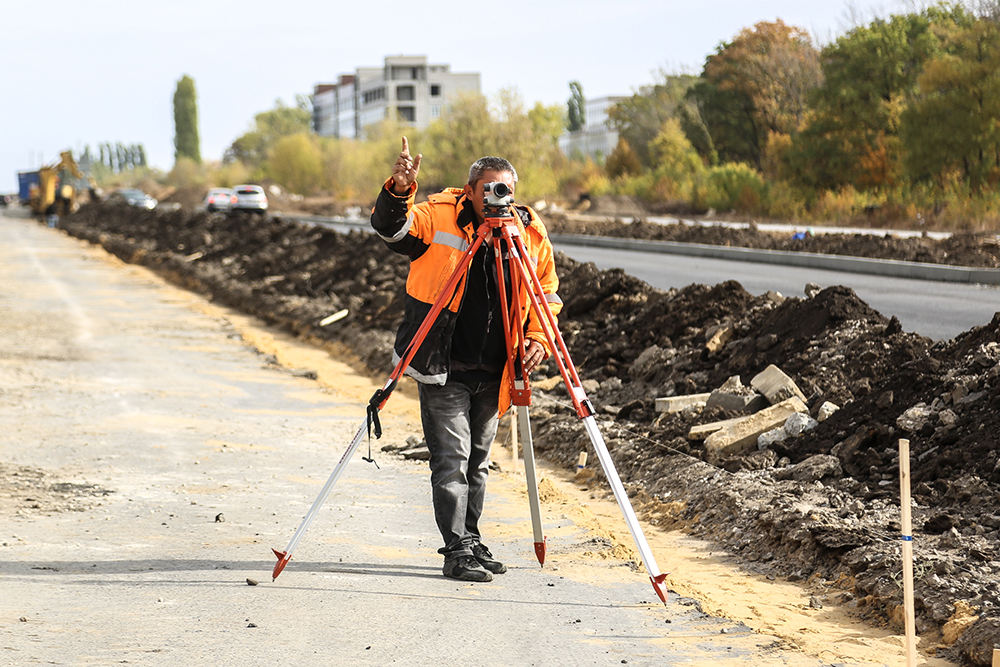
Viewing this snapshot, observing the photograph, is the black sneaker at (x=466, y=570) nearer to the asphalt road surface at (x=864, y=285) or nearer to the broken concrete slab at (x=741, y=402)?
the broken concrete slab at (x=741, y=402)

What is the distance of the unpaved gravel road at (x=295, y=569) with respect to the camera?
407 centimetres

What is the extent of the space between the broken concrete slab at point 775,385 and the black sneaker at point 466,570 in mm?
3643

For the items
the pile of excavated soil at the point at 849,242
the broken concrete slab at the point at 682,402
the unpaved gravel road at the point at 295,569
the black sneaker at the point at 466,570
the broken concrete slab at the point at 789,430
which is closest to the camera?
the unpaved gravel road at the point at 295,569

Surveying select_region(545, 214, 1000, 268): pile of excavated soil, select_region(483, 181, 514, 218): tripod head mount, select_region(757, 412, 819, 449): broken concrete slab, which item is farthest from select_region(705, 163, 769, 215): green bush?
select_region(483, 181, 514, 218): tripod head mount

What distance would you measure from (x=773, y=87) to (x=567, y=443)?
117 feet

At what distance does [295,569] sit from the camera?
197 inches

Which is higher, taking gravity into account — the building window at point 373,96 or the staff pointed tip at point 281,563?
the building window at point 373,96

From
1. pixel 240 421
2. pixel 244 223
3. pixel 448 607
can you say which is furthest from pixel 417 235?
pixel 244 223

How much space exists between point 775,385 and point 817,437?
3.41 ft

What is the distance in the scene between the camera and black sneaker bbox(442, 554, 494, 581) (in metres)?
4.86

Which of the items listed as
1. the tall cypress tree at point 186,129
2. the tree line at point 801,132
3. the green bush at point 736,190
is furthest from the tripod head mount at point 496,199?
the tall cypress tree at point 186,129

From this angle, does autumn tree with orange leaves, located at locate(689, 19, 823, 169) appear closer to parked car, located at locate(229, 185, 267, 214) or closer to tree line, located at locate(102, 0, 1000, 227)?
tree line, located at locate(102, 0, 1000, 227)

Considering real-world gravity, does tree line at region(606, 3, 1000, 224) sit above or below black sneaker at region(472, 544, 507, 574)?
above

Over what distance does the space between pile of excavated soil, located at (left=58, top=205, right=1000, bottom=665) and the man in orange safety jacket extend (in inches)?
66.5
